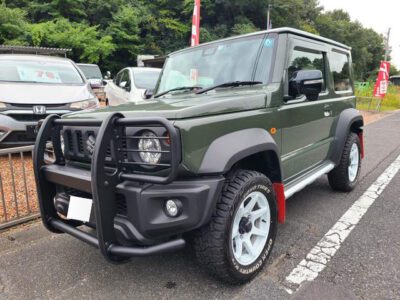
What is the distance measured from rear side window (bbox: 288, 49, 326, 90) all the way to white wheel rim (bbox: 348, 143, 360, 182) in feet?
4.32

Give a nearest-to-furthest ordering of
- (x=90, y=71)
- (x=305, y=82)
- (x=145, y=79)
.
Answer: (x=305, y=82) → (x=145, y=79) → (x=90, y=71)

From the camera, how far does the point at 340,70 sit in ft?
14.1

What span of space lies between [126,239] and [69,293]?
801mm

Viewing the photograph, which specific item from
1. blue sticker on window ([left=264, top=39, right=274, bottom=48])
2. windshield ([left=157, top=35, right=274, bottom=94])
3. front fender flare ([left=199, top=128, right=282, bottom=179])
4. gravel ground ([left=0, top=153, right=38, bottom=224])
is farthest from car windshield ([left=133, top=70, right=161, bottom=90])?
front fender flare ([left=199, top=128, right=282, bottom=179])

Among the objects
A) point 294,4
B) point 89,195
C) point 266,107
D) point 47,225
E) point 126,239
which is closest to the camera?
point 126,239

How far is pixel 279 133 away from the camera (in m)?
2.90

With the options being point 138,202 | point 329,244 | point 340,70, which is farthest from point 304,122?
point 138,202

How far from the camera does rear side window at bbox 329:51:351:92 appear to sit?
4.08 m

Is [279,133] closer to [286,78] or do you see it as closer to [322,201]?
[286,78]

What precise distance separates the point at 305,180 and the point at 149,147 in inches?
78.0

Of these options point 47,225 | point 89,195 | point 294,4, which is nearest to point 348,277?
point 89,195

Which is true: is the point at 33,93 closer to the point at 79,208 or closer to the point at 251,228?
the point at 79,208

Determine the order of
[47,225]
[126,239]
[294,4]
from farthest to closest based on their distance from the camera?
1. [294,4]
2. [47,225]
3. [126,239]

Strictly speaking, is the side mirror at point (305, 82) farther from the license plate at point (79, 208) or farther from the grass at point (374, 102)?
the grass at point (374, 102)
